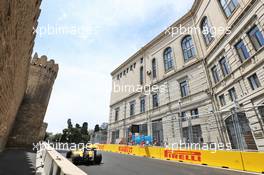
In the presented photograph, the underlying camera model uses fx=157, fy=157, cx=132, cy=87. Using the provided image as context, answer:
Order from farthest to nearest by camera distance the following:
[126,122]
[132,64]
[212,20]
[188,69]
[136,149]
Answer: [132,64], [126,122], [188,69], [212,20], [136,149]

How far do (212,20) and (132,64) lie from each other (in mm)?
18237

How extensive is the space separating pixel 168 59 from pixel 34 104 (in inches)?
790

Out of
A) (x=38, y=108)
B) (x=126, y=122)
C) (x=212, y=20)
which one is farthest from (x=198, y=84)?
(x=38, y=108)

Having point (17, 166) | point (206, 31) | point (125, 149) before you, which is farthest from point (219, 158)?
point (206, 31)

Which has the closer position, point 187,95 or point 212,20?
point 212,20

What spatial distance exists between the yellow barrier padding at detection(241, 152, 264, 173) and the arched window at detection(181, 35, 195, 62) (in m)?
16.6

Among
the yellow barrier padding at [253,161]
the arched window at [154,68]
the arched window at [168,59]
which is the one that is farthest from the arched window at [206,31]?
the yellow barrier padding at [253,161]

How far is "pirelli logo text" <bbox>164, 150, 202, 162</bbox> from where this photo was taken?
947cm

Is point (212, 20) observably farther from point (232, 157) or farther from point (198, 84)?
point (232, 157)

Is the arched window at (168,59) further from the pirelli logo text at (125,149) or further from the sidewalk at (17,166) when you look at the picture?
the sidewalk at (17,166)

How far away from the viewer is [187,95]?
20453 millimetres

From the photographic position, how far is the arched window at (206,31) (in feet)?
60.7

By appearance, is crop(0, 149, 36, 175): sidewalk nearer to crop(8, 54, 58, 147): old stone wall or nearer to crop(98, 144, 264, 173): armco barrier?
crop(98, 144, 264, 173): armco barrier

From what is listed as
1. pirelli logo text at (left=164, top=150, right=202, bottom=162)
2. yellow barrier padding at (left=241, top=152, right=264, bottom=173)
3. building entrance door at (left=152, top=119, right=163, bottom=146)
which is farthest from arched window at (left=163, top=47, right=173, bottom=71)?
yellow barrier padding at (left=241, top=152, right=264, bottom=173)
